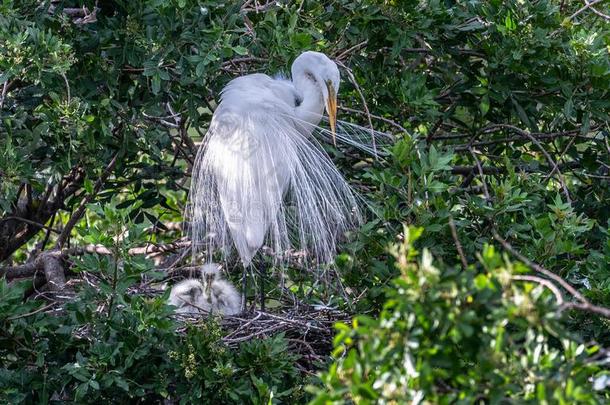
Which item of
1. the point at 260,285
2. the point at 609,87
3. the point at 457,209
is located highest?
the point at 609,87

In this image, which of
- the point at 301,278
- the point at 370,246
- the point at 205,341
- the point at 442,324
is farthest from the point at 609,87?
the point at 442,324

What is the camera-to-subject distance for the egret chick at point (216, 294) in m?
4.36

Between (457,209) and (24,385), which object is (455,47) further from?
(24,385)

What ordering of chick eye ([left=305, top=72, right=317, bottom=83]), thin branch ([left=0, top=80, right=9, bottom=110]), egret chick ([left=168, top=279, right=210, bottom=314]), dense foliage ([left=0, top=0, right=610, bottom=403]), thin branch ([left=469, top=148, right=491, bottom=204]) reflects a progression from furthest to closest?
1. egret chick ([left=168, top=279, right=210, bottom=314])
2. chick eye ([left=305, top=72, right=317, bottom=83])
3. thin branch ([left=469, top=148, right=491, bottom=204])
4. thin branch ([left=0, top=80, right=9, bottom=110])
5. dense foliage ([left=0, top=0, right=610, bottom=403])

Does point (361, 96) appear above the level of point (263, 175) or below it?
above

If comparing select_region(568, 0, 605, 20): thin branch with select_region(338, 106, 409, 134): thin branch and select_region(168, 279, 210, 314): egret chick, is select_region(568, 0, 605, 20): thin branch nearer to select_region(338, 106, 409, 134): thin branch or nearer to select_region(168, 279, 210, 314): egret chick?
select_region(338, 106, 409, 134): thin branch

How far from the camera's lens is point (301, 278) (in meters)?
4.30

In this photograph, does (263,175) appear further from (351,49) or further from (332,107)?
(351,49)

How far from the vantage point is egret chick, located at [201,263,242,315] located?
4.36m

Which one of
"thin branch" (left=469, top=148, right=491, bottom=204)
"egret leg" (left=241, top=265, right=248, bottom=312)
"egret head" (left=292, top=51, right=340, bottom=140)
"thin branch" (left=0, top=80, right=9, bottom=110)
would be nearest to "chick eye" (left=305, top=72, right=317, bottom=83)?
"egret head" (left=292, top=51, right=340, bottom=140)

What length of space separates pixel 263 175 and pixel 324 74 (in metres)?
0.45

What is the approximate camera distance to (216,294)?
439 centimetres

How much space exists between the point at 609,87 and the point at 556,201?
628 millimetres

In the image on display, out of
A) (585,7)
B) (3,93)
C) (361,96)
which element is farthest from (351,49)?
(3,93)
